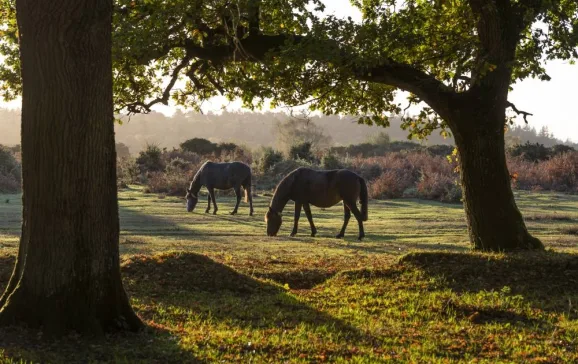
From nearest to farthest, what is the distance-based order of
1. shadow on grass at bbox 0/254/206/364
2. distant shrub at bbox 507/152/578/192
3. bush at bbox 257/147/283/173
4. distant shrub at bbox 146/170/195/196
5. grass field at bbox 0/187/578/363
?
shadow on grass at bbox 0/254/206/364, grass field at bbox 0/187/578/363, distant shrub at bbox 146/170/195/196, distant shrub at bbox 507/152/578/192, bush at bbox 257/147/283/173

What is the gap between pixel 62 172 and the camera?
23.8 feet

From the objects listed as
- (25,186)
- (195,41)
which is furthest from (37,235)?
(195,41)

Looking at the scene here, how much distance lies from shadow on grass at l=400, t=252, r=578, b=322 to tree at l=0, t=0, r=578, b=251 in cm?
160

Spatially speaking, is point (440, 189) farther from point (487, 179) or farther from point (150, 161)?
point (487, 179)

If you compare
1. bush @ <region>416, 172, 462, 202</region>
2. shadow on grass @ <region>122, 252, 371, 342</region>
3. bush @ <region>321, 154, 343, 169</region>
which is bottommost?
shadow on grass @ <region>122, 252, 371, 342</region>

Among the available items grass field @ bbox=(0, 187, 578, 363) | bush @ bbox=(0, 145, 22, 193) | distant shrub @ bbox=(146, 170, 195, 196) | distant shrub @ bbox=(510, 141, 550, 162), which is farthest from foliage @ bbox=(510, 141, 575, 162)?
bush @ bbox=(0, 145, 22, 193)

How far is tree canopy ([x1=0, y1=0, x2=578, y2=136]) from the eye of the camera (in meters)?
12.2

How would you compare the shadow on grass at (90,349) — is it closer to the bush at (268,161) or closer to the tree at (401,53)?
the tree at (401,53)

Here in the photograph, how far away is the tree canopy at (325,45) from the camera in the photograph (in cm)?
1220

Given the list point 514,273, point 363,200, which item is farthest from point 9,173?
point 514,273

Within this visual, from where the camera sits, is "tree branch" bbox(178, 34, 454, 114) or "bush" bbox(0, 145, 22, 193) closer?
"tree branch" bbox(178, 34, 454, 114)

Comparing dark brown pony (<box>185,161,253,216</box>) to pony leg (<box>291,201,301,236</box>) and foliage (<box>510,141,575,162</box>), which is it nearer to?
pony leg (<box>291,201,301,236</box>)

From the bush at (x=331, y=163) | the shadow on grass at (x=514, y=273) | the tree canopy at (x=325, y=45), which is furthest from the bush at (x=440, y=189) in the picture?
the shadow on grass at (x=514, y=273)

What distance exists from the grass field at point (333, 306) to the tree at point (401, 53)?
189cm
